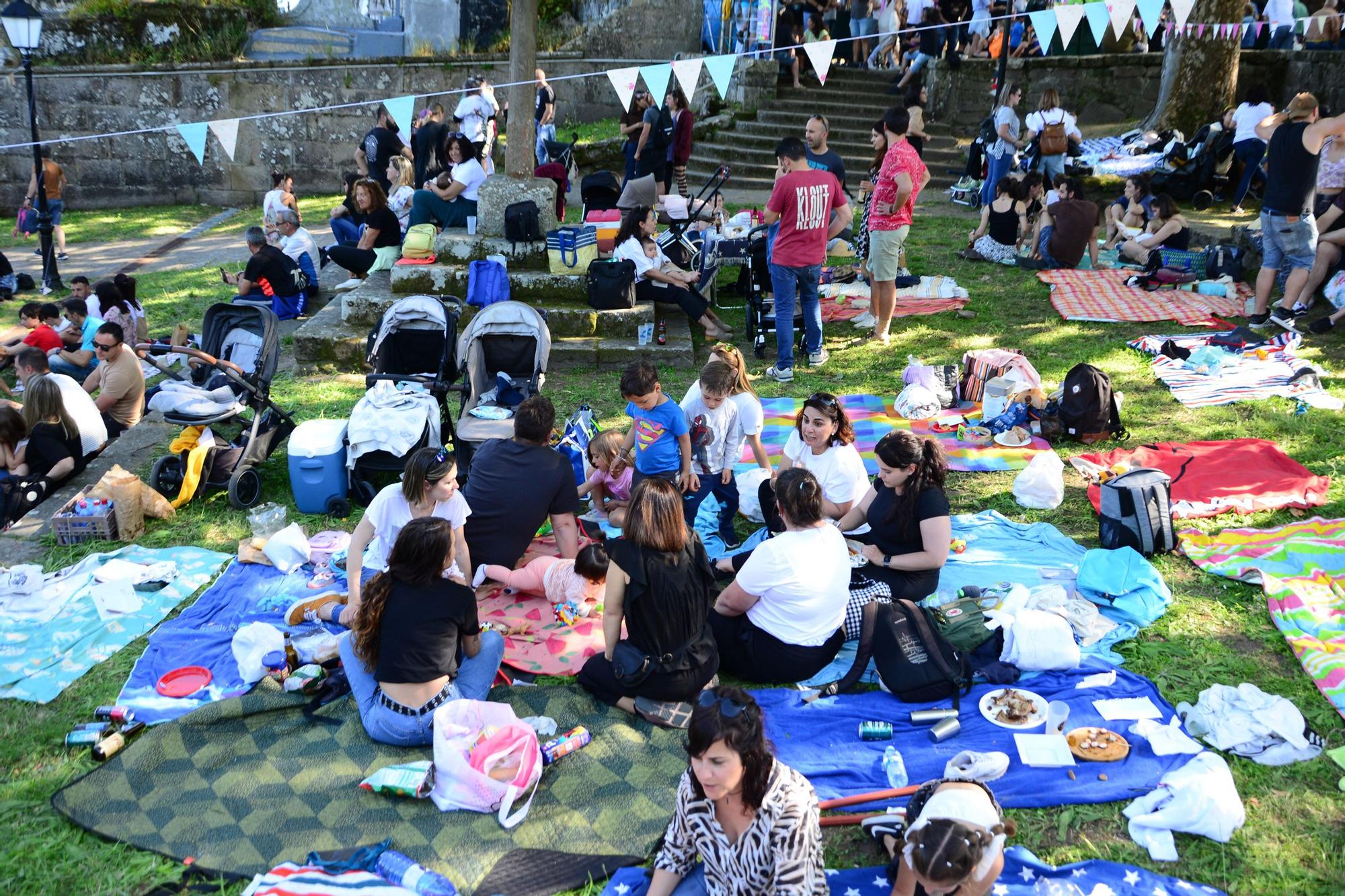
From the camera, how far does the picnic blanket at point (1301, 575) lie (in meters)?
4.92

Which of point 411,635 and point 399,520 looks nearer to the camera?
point 411,635

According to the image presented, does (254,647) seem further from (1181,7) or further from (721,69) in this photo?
(1181,7)

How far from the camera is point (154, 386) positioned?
8.33 metres

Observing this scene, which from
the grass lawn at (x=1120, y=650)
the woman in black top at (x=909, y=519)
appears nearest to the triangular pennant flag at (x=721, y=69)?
the grass lawn at (x=1120, y=650)

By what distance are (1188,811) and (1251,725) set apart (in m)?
0.73

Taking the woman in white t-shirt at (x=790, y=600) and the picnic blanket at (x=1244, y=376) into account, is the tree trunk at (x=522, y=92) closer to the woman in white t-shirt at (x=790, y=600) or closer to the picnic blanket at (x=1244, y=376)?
the picnic blanket at (x=1244, y=376)

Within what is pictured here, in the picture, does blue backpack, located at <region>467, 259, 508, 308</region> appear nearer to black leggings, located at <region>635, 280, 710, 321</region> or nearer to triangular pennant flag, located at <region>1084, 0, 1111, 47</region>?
black leggings, located at <region>635, 280, 710, 321</region>

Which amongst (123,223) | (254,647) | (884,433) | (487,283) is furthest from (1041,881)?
(123,223)

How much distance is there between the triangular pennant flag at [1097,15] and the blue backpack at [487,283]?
6.02 metres

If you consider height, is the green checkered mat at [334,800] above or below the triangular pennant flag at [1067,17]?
below

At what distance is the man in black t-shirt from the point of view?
13422mm

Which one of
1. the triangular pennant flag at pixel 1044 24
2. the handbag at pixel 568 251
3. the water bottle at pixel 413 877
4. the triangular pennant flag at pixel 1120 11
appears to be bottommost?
the water bottle at pixel 413 877

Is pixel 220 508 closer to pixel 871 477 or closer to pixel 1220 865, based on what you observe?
pixel 871 477

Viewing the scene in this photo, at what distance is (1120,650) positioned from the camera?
513 cm
